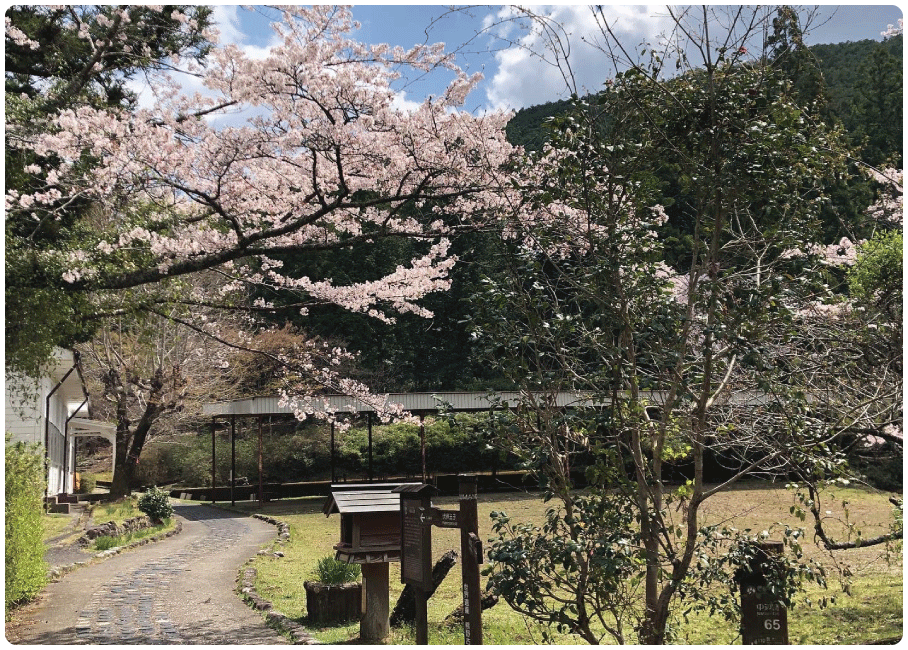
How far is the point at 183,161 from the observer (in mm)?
5984

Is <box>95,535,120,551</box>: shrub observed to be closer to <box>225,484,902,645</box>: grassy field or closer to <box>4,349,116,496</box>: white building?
<box>4,349,116,496</box>: white building

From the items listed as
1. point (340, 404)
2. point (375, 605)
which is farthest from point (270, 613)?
point (340, 404)

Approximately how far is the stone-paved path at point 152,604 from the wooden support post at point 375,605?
0.69 m

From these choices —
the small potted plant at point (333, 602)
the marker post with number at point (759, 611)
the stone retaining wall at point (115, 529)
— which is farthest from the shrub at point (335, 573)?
the stone retaining wall at point (115, 529)

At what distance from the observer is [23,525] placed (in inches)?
249

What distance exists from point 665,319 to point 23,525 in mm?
5614

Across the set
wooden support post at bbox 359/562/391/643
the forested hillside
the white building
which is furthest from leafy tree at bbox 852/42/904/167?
the white building

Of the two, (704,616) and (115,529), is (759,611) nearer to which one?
(704,616)

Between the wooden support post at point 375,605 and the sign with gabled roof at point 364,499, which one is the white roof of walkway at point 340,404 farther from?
the wooden support post at point 375,605

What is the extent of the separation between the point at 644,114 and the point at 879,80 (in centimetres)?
2564

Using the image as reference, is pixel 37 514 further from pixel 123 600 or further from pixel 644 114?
pixel 644 114

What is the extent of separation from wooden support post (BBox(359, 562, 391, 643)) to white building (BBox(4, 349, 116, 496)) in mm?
8620

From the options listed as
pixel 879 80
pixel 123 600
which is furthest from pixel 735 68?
pixel 879 80

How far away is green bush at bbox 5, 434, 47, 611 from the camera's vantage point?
6.14 meters
